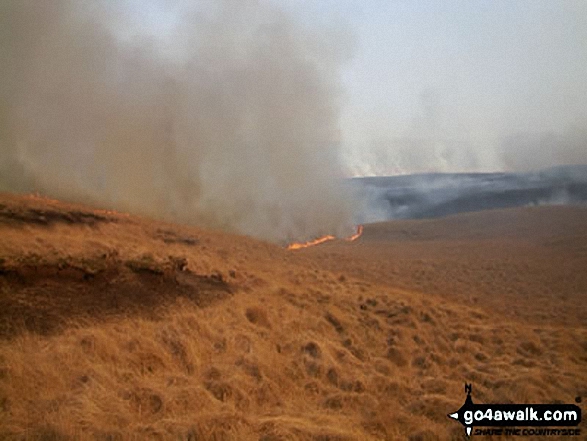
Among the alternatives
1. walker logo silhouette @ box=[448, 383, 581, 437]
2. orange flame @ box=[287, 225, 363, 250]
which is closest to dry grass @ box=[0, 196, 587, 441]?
walker logo silhouette @ box=[448, 383, 581, 437]

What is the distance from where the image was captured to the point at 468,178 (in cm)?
11056

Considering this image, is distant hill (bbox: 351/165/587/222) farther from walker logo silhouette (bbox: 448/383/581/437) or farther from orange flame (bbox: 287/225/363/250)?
walker logo silhouette (bbox: 448/383/581/437)

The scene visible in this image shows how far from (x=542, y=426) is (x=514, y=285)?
14042 mm

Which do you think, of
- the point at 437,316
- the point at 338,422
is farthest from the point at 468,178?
the point at 338,422

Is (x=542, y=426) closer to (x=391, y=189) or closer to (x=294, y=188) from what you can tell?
(x=294, y=188)

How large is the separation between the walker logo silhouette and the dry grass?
24 cm

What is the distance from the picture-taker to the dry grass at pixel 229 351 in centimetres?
473

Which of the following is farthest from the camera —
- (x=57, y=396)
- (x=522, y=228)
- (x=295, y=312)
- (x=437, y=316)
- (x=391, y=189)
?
(x=391, y=189)

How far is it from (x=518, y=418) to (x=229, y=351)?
14.6 ft

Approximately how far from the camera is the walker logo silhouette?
17.6ft

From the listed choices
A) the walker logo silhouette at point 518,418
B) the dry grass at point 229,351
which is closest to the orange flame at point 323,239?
the dry grass at point 229,351

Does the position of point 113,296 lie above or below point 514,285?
below

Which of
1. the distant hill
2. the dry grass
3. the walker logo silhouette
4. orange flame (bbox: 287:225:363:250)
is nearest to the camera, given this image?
the dry grass

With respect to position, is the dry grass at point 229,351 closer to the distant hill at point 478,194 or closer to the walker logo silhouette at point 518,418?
the walker logo silhouette at point 518,418
